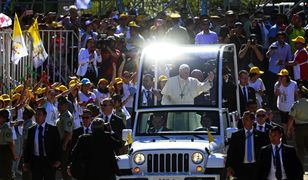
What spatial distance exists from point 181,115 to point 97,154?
263 cm

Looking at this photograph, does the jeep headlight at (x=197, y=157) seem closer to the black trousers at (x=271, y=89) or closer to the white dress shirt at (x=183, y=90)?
the white dress shirt at (x=183, y=90)

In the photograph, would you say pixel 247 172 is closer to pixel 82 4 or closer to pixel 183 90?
pixel 183 90

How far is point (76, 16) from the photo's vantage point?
2897 cm

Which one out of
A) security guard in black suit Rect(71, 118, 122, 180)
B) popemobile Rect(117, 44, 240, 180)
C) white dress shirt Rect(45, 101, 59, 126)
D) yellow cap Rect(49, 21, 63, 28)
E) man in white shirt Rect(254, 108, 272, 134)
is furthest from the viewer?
yellow cap Rect(49, 21, 63, 28)

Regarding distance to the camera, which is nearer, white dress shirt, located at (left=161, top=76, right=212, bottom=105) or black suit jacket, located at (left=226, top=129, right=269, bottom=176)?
black suit jacket, located at (left=226, top=129, right=269, bottom=176)

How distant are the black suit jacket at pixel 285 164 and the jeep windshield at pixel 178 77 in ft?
9.85

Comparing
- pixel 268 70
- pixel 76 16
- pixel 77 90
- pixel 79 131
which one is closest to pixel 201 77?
pixel 79 131

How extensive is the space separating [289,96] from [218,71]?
15.3ft

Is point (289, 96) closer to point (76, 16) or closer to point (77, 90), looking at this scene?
point (77, 90)

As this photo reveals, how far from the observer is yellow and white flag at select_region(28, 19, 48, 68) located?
25656mm

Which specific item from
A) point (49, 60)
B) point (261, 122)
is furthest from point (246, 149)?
point (49, 60)

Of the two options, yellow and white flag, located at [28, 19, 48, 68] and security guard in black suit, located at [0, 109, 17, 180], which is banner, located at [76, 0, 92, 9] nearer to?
yellow and white flag, located at [28, 19, 48, 68]

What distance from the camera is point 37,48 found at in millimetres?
25891

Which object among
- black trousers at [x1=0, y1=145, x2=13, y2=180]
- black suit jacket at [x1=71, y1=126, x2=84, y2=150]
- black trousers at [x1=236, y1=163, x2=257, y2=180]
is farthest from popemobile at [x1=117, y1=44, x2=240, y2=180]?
black trousers at [x1=0, y1=145, x2=13, y2=180]
